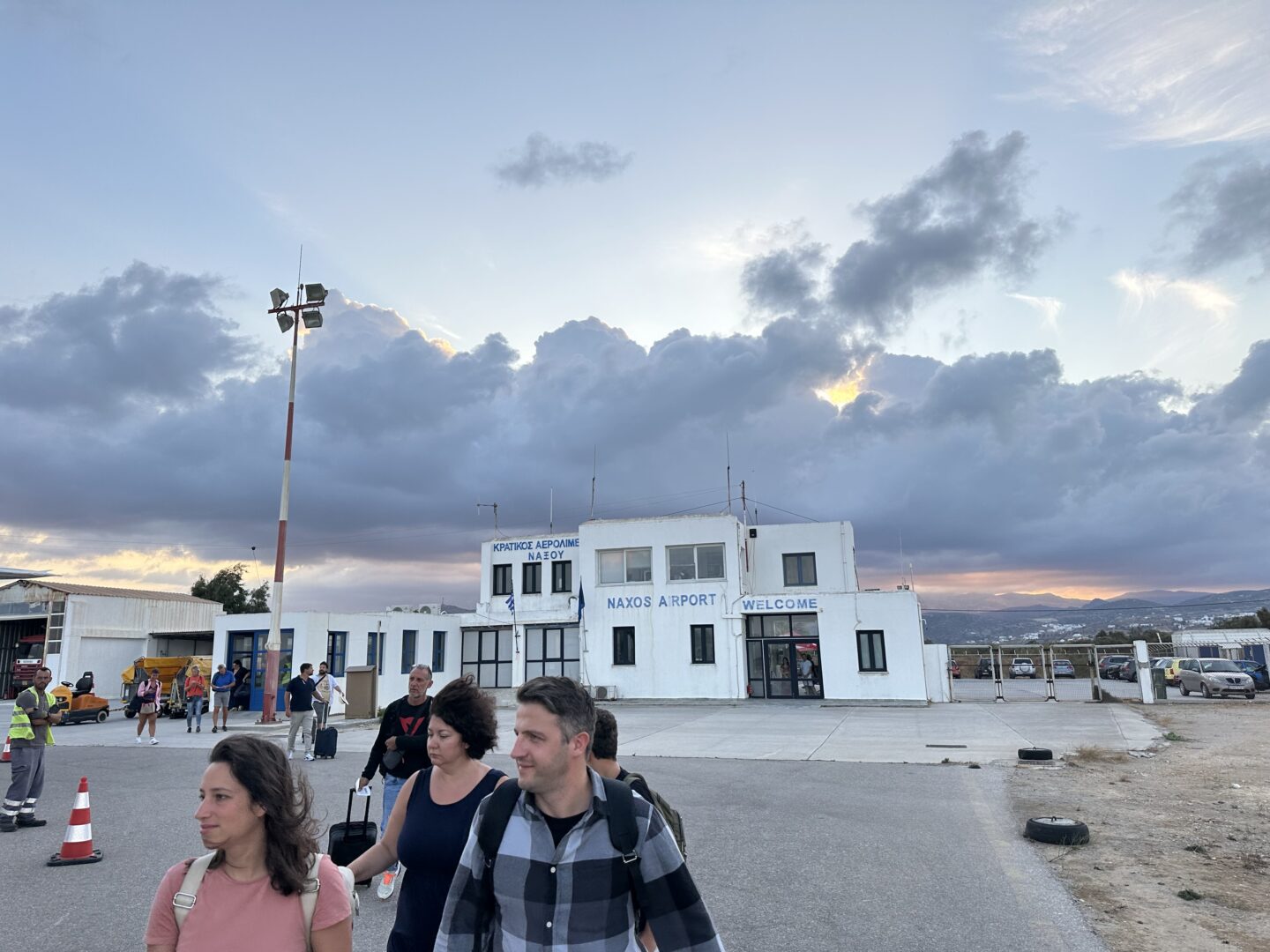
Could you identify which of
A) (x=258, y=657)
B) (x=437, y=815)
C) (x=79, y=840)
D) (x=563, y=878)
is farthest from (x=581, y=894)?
(x=258, y=657)

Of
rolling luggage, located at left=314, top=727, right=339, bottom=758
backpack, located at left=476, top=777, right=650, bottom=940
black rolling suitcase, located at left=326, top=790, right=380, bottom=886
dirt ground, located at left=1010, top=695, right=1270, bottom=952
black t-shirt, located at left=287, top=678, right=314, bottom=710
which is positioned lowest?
dirt ground, located at left=1010, top=695, right=1270, bottom=952

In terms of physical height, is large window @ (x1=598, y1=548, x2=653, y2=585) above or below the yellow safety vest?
above

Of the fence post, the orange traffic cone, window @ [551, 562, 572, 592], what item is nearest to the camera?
the orange traffic cone

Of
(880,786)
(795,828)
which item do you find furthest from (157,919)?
(880,786)

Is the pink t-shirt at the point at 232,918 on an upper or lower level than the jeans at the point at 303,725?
upper

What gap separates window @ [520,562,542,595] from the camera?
120 ft

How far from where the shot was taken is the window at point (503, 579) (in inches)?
1463

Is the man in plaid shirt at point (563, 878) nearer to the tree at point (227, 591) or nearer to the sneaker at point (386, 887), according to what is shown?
the sneaker at point (386, 887)

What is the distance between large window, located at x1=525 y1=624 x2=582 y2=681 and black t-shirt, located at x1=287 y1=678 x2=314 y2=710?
18956 millimetres

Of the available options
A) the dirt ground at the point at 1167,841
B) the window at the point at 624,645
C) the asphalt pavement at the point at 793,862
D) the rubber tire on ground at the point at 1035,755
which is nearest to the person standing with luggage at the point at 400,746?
the asphalt pavement at the point at 793,862

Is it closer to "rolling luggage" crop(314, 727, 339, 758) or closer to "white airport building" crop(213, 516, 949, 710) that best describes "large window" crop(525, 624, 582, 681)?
"white airport building" crop(213, 516, 949, 710)

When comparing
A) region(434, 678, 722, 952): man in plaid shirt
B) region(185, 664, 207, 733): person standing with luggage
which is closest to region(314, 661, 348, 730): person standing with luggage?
region(185, 664, 207, 733): person standing with luggage

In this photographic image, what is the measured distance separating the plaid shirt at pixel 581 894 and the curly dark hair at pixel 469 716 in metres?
1.24

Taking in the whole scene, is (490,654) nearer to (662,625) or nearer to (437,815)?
(662,625)
